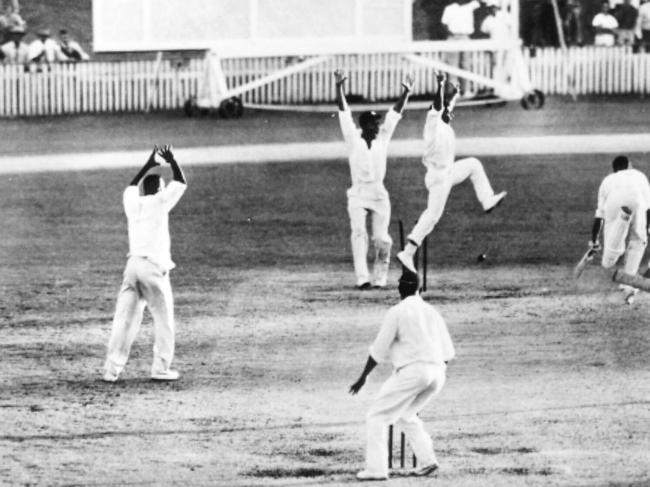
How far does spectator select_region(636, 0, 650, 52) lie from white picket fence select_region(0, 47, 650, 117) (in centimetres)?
138

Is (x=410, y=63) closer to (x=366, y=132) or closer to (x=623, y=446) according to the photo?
(x=366, y=132)

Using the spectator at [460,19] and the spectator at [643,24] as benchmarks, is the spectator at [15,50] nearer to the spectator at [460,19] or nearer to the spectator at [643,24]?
the spectator at [460,19]

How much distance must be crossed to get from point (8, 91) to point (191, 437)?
2778cm

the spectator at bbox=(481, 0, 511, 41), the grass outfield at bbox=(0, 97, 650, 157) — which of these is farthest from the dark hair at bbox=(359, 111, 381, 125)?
the spectator at bbox=(481, 0, 511, 41)

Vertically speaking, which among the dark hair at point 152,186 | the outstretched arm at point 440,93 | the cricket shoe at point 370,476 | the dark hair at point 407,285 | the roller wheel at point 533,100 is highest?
the outstretched arm at point 440,93

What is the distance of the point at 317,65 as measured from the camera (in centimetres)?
4325

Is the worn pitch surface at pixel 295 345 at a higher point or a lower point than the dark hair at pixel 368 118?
lower

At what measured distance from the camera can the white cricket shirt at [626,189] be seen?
69.5ft

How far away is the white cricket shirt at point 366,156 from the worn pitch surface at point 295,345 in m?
1.35

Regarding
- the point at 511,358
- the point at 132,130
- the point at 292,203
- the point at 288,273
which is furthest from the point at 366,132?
the point at 132,130

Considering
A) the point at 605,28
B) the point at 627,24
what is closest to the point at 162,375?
the point at 605,28

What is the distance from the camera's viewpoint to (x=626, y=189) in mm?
21188

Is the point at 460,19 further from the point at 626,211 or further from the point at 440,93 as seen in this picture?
the point at 626,211

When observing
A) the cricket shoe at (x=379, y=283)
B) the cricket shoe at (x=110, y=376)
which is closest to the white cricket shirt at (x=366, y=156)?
the cricket shoe at (x=379, y=283)
